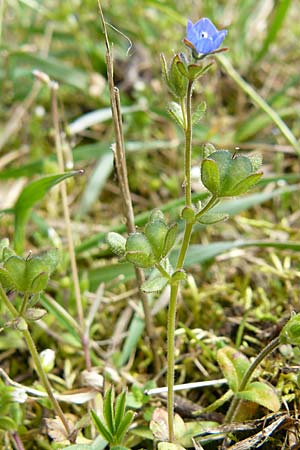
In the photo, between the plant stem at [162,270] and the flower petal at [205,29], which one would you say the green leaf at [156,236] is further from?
the flower petal at [205,29]

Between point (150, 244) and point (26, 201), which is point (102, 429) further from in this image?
point (26, 201)

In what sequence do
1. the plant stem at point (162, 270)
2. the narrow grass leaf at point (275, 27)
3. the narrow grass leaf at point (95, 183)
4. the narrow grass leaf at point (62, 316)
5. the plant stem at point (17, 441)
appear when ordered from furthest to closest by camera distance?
the narrow grass leaf at point (275, 27)
the narrow grass leaf at point (95, 183)
the narrow grass leaf at point (62, 316)
the plant stem at point (17, 441)
the plant stem at point (162, 270)

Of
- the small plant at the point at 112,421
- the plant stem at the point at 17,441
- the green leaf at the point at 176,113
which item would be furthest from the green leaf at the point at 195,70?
the plant stem at the point at 17,441

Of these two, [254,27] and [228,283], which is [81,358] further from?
[254,27]

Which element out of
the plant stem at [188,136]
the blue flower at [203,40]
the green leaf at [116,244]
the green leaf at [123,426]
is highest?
the blue flower at [203,40]

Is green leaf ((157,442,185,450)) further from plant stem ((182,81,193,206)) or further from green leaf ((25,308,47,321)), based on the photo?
plant stem ((182,81,193,206))

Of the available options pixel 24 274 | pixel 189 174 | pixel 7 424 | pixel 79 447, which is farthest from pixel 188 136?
pixel 7 424
